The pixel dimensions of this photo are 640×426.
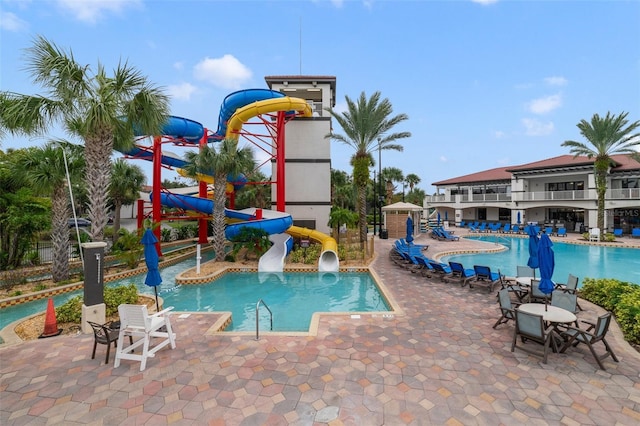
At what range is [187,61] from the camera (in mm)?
13578

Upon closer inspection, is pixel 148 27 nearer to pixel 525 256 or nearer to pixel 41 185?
pixel 41 185

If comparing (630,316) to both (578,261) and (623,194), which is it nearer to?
(578,261)

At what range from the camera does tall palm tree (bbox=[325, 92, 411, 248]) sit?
63.6ft

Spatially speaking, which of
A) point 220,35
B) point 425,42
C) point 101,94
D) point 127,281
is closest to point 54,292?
point 127,281

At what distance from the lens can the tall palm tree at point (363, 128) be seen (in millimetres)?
19391

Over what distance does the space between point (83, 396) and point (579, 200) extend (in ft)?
133

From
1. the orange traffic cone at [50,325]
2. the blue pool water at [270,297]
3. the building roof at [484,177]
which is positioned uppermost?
the building roof at [484,177]

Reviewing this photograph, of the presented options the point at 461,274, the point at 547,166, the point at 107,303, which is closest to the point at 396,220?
the point at 461,274

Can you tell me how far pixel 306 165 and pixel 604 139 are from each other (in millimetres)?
25051

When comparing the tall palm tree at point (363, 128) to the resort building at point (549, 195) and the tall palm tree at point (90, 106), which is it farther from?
the resort building at point (549, 195)

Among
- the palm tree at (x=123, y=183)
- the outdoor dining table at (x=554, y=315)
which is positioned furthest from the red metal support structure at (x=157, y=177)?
the outdoor dining table at (x=554, y=315)

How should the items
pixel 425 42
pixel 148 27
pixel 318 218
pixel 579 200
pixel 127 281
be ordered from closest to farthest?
pixel 148 27 → pixel 127 281 → pixel 425 42 → pixel 318 218 → pixel 579 200

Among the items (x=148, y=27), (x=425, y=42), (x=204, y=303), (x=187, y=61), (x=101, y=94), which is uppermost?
Answer: (x=425, y=42)

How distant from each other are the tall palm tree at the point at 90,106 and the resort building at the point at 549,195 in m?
37.3
